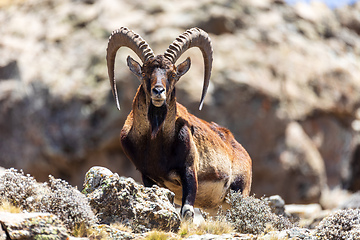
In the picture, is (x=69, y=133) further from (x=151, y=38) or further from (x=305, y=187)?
(x=305, y=187)

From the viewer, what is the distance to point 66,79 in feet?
89.5

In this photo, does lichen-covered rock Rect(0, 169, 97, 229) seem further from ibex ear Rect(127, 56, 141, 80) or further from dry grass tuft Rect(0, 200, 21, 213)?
ibex ear Rect(127, 56, 141, 80)

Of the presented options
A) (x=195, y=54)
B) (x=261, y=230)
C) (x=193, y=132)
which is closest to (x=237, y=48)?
(x=195, y=54)

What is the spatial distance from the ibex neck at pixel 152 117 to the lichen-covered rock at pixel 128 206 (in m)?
1.88

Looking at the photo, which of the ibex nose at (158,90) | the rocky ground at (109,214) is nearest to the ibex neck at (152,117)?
the ibex nose at (158,90)

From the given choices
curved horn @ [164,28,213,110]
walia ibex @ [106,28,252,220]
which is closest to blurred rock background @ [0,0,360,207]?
curved horn @ [164,28,213,110]

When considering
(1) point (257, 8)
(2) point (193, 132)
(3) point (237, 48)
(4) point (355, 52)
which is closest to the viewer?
(2) point (193, 132)

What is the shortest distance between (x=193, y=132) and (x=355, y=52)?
24419 mm

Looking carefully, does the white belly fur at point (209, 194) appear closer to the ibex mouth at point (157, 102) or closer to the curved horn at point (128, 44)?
the ibex mouth at point (157, 102)

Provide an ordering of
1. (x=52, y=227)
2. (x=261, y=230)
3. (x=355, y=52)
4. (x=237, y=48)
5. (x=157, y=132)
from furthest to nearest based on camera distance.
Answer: (x=355, y=52)
(x=237, y=48)
(x=157, y=132)
(x=261, y=230)
(x=52, y=227)

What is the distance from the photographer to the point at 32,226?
21.7ft

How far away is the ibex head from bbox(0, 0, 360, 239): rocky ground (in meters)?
13.8

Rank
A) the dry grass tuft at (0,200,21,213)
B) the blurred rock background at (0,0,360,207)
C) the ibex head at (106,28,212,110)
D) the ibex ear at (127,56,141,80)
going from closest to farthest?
the dry grass tuft at (0,200,21,213) → the ibex head at (106,28,212,110) → the ibex ear at (127,56,141,80) → the blurred rock background at (0,0,360,207)

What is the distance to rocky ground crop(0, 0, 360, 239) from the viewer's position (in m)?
26.3
